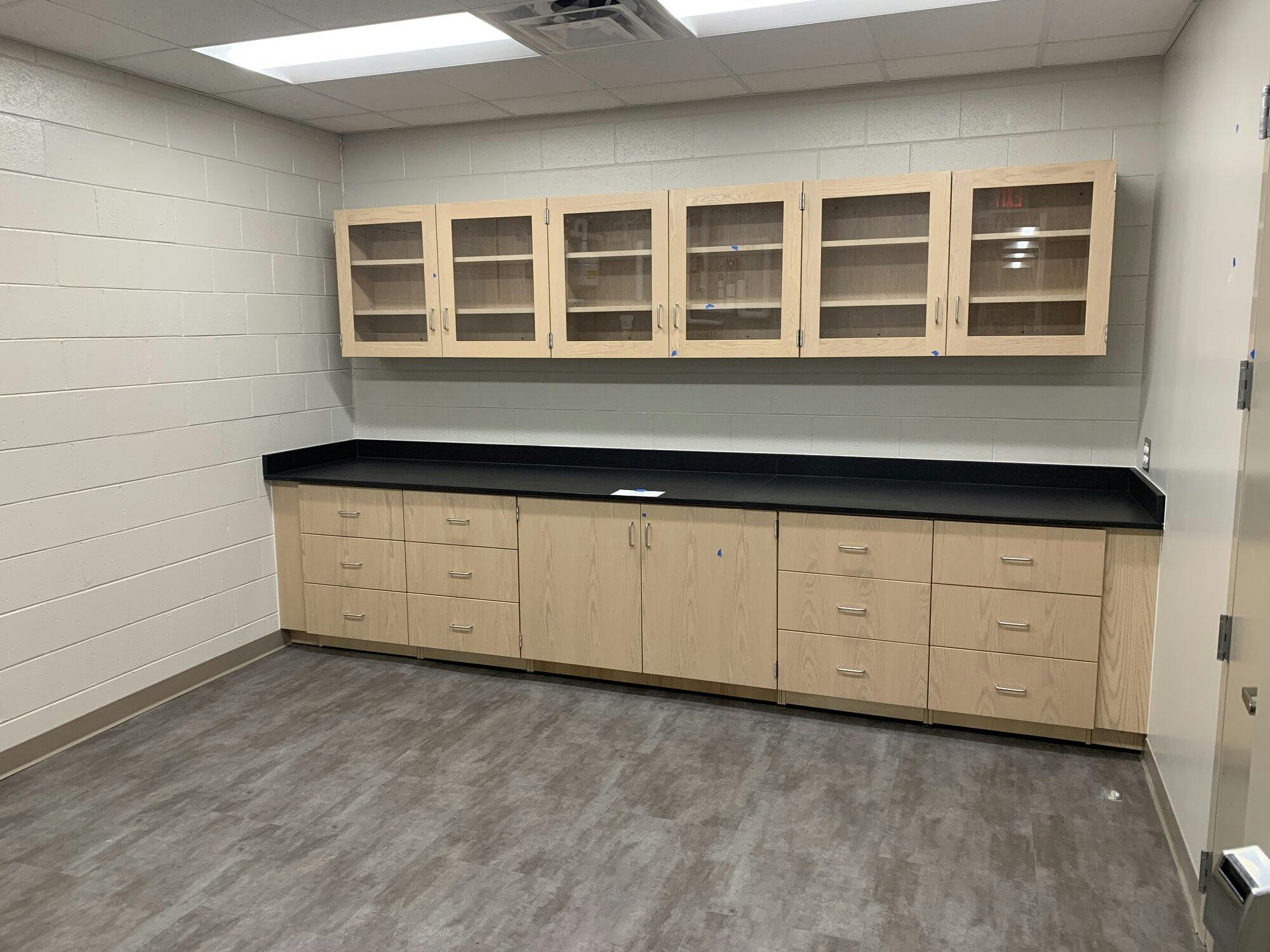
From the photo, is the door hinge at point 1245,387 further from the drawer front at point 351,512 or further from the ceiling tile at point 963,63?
the drawer front at point 351,512

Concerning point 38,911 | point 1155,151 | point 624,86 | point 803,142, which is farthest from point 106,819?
point 1155,151

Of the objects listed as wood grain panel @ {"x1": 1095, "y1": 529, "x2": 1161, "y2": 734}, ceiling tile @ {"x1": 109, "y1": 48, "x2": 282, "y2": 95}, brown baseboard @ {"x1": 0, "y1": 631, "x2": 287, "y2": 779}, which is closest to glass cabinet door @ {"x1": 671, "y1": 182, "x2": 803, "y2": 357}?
wood grain panel @ {"x1": 1095, "y1": 529, "x2": 1161, "y2": 734}

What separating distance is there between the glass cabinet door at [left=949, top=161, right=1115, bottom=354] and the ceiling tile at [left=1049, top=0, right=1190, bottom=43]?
0.42m

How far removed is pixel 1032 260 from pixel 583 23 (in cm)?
182

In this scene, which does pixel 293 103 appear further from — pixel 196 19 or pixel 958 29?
pixel 958 29

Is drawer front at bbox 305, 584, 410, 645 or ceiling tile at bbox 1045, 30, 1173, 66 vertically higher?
ceiling tile at bbox 1045, 30, 1173, 66

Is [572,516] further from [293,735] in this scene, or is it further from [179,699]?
[179,699]

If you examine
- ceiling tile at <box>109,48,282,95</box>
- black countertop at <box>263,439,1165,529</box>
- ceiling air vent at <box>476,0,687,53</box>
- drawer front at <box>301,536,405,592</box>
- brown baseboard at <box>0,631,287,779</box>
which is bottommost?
brown baseboard at <box>0,631,287,779</box>

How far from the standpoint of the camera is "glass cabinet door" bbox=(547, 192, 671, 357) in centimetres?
379

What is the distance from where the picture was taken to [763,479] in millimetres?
3994

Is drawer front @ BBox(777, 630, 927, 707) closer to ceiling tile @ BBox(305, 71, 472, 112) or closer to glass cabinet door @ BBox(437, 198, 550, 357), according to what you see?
glass cabinet door @ BBox(437, 198, 550, 357)

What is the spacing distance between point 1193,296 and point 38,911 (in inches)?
143

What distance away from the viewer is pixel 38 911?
2389 millimetres

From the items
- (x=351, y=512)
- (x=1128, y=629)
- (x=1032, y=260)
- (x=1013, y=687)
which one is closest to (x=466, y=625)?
(x=351, y=512)
